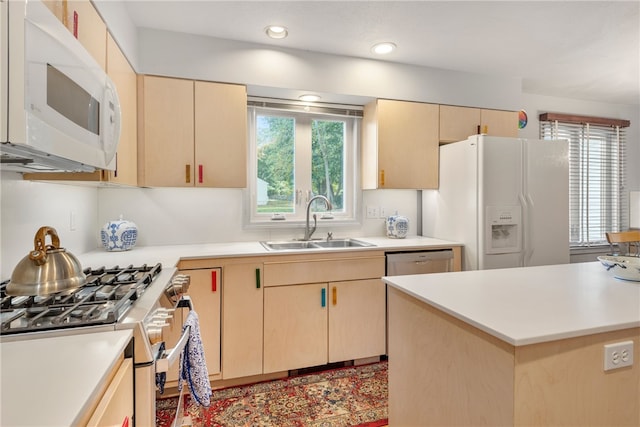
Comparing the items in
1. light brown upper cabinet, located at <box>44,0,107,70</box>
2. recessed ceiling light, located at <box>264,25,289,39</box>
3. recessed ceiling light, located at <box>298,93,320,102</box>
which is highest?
recessed ceiling light, located at <box>264,25,289,39</box>

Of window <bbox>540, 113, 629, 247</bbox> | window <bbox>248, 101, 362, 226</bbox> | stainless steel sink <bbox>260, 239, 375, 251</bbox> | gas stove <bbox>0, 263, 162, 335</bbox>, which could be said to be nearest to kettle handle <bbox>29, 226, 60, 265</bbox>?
gas stove <bbox>0, 263, 162, 335</bbox>

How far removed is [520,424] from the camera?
2.94ft

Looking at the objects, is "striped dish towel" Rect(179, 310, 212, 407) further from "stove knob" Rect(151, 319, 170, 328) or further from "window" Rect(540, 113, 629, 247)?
"window" Rect(540, 113, 629, 247)

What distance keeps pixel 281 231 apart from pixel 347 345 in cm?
106

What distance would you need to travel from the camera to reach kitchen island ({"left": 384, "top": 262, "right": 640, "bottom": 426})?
91cm

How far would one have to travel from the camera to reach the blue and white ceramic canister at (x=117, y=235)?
2.11 meters

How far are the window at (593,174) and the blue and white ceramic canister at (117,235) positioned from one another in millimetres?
4198

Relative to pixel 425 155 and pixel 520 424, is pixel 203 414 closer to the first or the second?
pixel 520 424

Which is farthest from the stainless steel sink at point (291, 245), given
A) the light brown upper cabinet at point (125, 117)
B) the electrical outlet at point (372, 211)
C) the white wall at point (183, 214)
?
the light brown upper cabinet at point (125, 117)

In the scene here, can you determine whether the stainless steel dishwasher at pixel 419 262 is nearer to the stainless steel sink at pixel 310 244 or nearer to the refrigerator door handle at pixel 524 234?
the stainless steel sink at pixel 310 244

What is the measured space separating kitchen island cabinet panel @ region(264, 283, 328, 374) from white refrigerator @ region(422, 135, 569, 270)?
126cm

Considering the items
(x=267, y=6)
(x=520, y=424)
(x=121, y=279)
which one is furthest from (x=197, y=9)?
(x=520, y=424)

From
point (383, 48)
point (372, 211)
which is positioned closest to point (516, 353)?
point (372, 211)

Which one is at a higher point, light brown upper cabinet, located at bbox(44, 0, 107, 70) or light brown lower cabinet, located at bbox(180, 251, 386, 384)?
light brown upper cabinet, located at bbox(44, 0, 107, 70)
